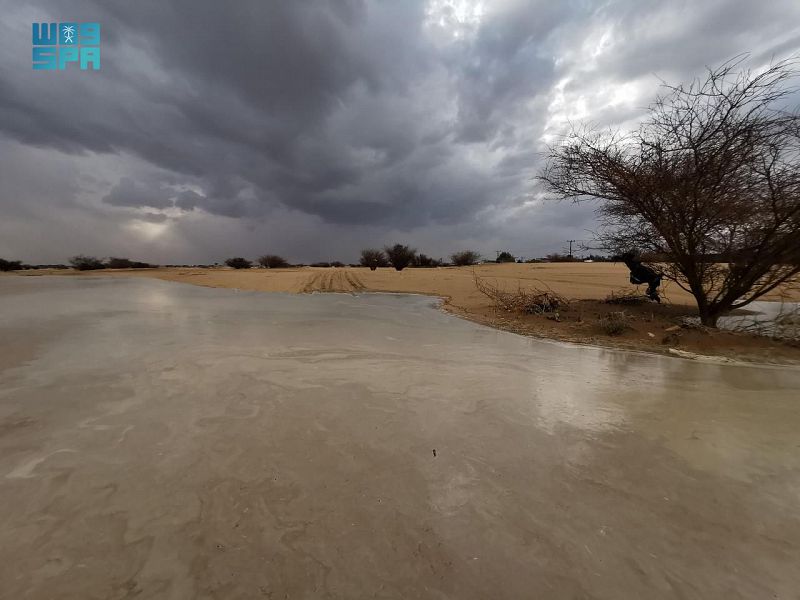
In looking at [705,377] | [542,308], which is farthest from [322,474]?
Result: [542,308]

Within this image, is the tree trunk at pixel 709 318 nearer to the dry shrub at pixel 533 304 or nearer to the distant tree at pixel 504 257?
the dry shrub at pixel 533 304

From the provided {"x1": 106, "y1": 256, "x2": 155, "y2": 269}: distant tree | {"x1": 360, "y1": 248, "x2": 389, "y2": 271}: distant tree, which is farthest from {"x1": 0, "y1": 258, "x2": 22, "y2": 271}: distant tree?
{"x1": 360, "y1": 248, "x2": 389, "y2": 271}: distant tree

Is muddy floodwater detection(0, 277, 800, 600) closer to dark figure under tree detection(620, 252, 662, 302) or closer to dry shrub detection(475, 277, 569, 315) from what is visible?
dry shrub detection(475, 277, 569, 315)

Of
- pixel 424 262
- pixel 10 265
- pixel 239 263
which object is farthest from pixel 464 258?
pixel 10 265

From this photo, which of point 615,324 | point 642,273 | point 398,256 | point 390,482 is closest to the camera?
point 390,482

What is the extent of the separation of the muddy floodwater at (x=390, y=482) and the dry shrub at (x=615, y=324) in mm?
2639

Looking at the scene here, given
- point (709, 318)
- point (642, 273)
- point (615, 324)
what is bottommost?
point (615, 324)

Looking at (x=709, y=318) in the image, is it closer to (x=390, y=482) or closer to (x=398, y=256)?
(x=390, y=482)

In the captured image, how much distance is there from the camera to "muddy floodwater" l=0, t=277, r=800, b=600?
149 centimetres

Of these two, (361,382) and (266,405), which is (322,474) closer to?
(266,405)

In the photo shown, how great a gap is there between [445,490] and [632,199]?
8.10 metres

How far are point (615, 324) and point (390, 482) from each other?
6.78m

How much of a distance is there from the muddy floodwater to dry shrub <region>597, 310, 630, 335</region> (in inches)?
104

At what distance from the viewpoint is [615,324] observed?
23.2ft
